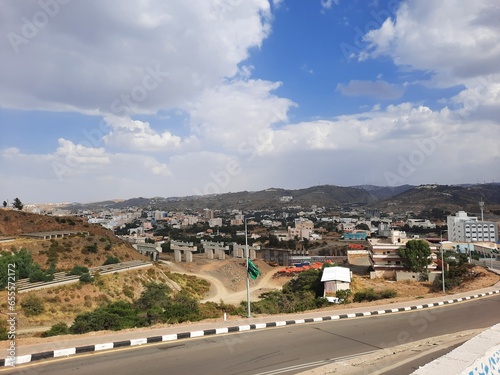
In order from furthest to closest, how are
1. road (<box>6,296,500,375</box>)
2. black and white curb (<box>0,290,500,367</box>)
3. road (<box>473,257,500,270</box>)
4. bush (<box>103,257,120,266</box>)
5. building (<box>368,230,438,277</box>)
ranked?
road (<box>473,257,500,270</box>) < bush (<box>103,257,120,266</box>) < building (<box>368,230,438,277</box>) < black and white curb (<box>0,290,500,367</box>) < road (<box>6,296,500,375</box>)

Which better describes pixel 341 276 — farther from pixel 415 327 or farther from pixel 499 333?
pixel 499 333

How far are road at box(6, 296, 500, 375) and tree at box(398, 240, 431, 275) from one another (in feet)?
92.6

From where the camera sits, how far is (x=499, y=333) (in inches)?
212

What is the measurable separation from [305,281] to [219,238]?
2940 inches

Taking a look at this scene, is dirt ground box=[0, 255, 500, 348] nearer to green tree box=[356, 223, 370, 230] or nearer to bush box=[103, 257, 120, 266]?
bush box=[103, 257, 120, 266]

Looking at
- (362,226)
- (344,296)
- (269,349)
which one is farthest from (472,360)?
(362,226)

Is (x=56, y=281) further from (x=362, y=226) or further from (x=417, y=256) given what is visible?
(x=362, y=226)

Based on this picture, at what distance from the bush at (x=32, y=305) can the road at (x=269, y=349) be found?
21341 millimetres

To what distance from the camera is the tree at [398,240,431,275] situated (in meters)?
40.3

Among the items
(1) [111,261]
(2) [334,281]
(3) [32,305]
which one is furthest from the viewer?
(1) [111,261]

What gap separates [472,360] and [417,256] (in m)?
39.9

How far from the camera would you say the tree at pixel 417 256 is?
40281 mm

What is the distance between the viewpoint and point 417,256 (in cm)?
4059

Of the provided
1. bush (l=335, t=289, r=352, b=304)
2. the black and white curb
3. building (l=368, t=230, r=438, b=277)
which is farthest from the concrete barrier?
building (l=368, t=230, r=438, b=277)
